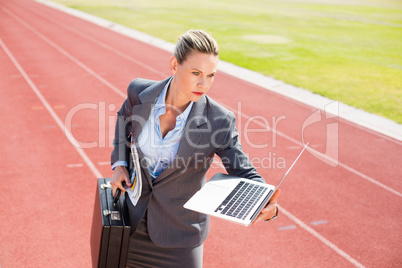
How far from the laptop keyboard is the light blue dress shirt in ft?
1.37

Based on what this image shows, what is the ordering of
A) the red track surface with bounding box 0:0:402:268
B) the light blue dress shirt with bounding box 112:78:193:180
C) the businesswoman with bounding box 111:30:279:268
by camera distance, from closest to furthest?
1. the businesswoman with bounding box 111:30:279:268
2. the light blue dress shirt with bounding box 112:78:193:180
3. the red track surface with bounding box 0:0:402:268

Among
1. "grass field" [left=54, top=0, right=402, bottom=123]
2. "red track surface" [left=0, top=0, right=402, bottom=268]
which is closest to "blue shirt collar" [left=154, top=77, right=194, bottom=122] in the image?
"grass field" [left=54, top=0, right=402, bottom=123]

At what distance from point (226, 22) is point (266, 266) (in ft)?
79.7

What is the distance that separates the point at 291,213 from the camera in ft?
19.5

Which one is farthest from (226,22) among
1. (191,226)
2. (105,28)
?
(191,226)

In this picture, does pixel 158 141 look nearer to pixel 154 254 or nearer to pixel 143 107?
pixel 143 107

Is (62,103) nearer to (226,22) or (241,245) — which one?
(241,245)

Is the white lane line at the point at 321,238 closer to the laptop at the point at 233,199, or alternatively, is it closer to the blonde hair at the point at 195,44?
the laptop at the point at 233,199

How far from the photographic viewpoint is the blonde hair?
7.98 ft

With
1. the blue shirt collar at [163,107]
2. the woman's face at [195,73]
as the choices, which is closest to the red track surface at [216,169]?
the blue shirt collar at [163,107]

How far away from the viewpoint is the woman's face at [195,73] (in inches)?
A: 96.5

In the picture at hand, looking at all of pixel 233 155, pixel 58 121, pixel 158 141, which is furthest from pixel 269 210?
pixel 58 121

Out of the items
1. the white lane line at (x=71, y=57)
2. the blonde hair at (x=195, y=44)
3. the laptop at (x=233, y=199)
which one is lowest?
the white lane line at (x=71, y=57)

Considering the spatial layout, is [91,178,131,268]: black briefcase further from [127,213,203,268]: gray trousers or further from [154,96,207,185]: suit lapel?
[154,96,207,185]: suit lapel
